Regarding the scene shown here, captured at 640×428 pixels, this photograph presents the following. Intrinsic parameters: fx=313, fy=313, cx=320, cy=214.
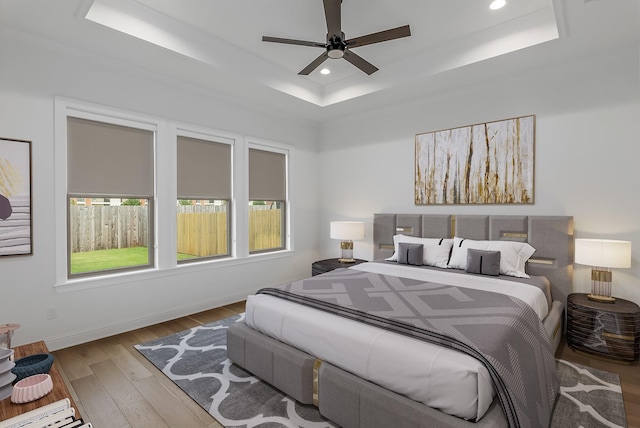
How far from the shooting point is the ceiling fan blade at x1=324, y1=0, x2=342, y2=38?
7.35ft

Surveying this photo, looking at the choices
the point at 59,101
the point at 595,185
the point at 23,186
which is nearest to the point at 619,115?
the point at 595,185

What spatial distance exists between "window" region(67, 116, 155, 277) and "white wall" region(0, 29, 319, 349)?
8.6 inches

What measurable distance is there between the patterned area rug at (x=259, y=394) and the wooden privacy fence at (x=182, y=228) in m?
1.27

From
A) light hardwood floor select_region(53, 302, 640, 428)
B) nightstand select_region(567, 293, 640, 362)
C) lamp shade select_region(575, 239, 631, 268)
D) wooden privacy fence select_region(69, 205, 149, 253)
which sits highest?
wooden privacy fence select_region(69, 205, 149, 253)

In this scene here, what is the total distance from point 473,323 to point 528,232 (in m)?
2.13

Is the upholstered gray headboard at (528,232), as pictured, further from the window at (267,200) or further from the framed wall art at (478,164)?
the window at (267,200)

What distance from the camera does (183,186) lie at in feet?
13.0

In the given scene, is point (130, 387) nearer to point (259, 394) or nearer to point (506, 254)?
point (259, 394)

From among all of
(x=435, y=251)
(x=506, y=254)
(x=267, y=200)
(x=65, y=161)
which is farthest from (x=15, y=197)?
(x=506, y=254)

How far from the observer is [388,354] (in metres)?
1.76

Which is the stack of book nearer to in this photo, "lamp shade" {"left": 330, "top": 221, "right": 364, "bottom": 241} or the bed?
the bed

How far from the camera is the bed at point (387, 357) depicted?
154cm

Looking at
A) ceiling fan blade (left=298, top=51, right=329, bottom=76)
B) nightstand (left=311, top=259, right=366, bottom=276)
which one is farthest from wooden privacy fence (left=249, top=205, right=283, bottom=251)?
ceiling fan blade (left=298, top=51, right=329, bottom=76)

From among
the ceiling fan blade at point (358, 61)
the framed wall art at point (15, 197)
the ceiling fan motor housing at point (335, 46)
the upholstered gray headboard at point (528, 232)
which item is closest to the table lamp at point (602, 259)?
the upholstered gray headboard at point (528, 232)
